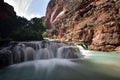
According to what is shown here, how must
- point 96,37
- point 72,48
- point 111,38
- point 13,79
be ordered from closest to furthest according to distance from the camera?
1. point 13,79
2. point 72,48
3. point 111,38
4. point 96,37

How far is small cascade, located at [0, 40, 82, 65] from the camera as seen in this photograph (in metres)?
20.2

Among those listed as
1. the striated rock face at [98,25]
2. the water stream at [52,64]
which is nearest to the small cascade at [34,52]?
the water stream at [52,64]

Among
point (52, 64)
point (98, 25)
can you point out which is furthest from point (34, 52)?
point (98, 25)

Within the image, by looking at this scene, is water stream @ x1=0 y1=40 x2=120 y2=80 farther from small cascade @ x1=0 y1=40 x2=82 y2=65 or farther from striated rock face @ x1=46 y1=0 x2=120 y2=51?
striated rock face @ x1=46 y1=0 x2=120 y2=51

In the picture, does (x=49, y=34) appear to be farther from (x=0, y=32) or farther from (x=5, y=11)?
(x=0, y=32)

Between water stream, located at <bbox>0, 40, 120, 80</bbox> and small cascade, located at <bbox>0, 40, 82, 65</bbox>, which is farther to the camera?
small cascade, located at <bbox>0, 40, 82, 65</bbox>

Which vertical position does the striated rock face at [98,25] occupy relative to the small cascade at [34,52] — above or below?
above

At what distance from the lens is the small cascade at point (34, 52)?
2020cm

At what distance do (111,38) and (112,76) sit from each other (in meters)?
18.3

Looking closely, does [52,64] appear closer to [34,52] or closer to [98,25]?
[34,52]

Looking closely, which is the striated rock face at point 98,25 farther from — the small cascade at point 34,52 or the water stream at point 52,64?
the small cascade at point 34,52

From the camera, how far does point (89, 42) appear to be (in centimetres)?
3634

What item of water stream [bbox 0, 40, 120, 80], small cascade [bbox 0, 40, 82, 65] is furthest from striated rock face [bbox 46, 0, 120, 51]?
small cascade [bbox 0, 40, 82, 65]

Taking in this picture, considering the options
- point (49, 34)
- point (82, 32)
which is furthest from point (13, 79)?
point (49, 34)
